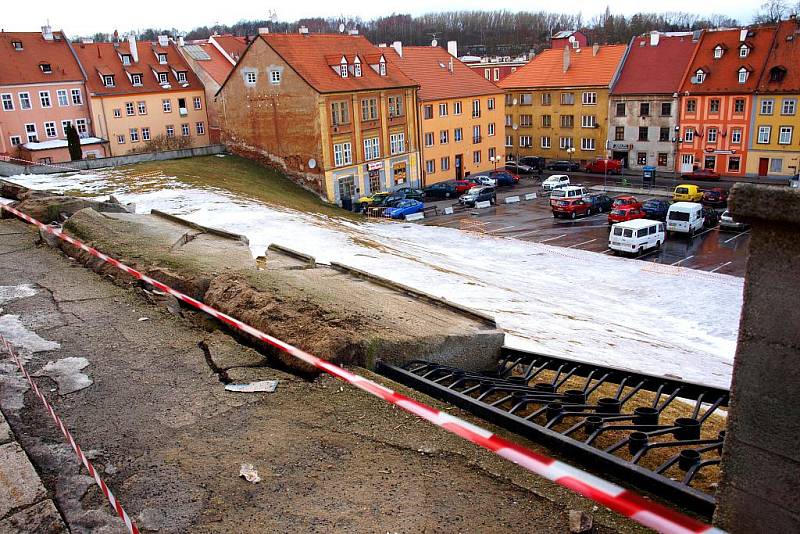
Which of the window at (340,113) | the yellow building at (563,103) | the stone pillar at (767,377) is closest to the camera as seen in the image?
the stone pillar at (767,377)

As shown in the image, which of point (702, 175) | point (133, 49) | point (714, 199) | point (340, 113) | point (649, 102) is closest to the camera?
point (714, 199)

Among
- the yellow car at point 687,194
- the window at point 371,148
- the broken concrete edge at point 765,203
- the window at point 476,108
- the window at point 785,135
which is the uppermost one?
the broken concrete edge at point 765,203

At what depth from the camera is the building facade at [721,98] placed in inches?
1918

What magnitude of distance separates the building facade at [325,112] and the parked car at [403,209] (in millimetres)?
5140

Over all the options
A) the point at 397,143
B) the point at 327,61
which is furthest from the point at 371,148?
the point at 327,61

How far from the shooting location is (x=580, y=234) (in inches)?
1310

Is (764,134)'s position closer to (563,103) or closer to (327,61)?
(563,103)

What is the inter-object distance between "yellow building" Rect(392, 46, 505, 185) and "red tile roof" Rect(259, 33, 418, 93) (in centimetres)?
377

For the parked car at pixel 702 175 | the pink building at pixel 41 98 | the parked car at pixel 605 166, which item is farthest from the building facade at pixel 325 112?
the parked car at pixel 702 175

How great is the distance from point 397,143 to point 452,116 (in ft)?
23.6

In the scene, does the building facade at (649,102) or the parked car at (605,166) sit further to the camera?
the parked car at (605,166)

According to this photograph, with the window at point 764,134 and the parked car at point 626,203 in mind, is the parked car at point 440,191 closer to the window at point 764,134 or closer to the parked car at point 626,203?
the parked car at point 626,203

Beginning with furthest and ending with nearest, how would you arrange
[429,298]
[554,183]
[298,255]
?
[554,183], [298,255], [429,298]

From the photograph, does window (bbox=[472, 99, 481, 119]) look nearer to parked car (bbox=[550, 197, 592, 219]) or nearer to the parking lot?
the parking lot
